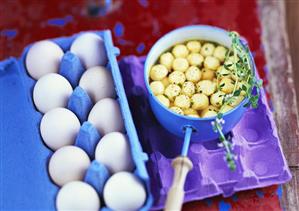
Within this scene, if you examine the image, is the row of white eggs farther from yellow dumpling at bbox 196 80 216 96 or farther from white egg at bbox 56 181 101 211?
yellow dumpling at bbox 196 80 216 96

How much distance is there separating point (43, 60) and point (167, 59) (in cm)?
20

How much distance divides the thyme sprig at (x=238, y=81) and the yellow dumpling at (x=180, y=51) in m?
0.07

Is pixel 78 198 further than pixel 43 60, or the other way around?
pixel 43 60

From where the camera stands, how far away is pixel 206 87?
0.71m

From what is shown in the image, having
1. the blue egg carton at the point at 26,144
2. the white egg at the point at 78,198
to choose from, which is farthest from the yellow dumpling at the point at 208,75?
the white egg at the point at 78,198

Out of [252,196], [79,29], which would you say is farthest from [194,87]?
A: [79,29]

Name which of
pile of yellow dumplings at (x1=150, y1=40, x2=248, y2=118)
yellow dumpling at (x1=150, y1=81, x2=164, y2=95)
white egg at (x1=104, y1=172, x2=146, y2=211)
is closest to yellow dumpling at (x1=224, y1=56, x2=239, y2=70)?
pile of yellow dumplings at (x1=150, y1=40, x2=248, y2=118)

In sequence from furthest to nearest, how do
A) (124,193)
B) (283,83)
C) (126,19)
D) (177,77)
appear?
(126,19)
(283,83)
(177,77)
(124,193)

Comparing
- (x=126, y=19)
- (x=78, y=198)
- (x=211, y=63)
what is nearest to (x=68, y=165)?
(x=78, y=198)

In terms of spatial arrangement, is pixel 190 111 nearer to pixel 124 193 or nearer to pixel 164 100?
pixel 164 100

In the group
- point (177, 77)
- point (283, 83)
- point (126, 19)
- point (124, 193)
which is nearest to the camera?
point (124, 193)

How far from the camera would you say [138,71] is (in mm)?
819

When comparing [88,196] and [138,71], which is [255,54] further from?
[88,196]

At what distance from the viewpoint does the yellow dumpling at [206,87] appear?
0.71 metres
